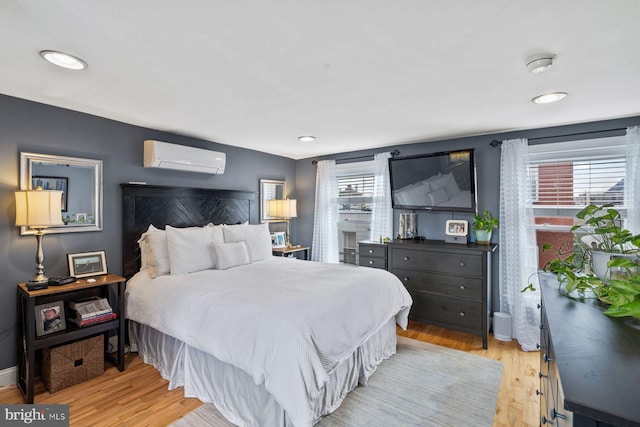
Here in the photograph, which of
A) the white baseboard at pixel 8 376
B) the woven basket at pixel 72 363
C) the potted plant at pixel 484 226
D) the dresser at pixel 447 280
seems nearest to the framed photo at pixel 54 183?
the woven basket at pixel 72 363

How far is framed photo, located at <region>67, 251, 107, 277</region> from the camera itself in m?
2.72

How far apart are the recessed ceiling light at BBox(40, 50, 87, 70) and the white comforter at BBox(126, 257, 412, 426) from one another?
1676 mm

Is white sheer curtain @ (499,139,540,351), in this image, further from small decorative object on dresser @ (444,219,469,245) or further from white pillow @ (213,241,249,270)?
white pillow @ (213,241,249,270)

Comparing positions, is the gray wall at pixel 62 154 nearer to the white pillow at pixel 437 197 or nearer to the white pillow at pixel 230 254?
the white pillow at pixel 230 254

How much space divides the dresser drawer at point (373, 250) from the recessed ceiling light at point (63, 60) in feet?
10.8

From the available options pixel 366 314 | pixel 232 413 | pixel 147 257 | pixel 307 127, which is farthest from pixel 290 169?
pixel 232 413

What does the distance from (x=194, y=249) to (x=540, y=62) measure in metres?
3.06

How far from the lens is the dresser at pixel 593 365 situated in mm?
692

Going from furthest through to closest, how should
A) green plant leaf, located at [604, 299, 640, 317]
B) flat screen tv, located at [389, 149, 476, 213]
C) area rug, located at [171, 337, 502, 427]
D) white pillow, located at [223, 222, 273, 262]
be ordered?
flat screen tv, located at [389, 149, 476, 213], white pillow, located at [223, 222, 273, 262], area rug, located at [171, 337, 502, 427], green plant leaf, located at [604, 299, 640, 317]

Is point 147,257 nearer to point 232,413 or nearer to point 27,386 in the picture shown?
point 27,386

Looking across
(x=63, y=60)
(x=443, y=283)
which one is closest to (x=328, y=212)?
(x=443, y=283)

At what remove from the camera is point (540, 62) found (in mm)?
1801

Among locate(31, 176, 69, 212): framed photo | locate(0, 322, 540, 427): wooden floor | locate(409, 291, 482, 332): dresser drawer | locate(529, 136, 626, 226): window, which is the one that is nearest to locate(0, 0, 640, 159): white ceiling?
locate(529, 136, 626, 226): window

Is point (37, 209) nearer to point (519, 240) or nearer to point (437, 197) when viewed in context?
point (437, 197)
